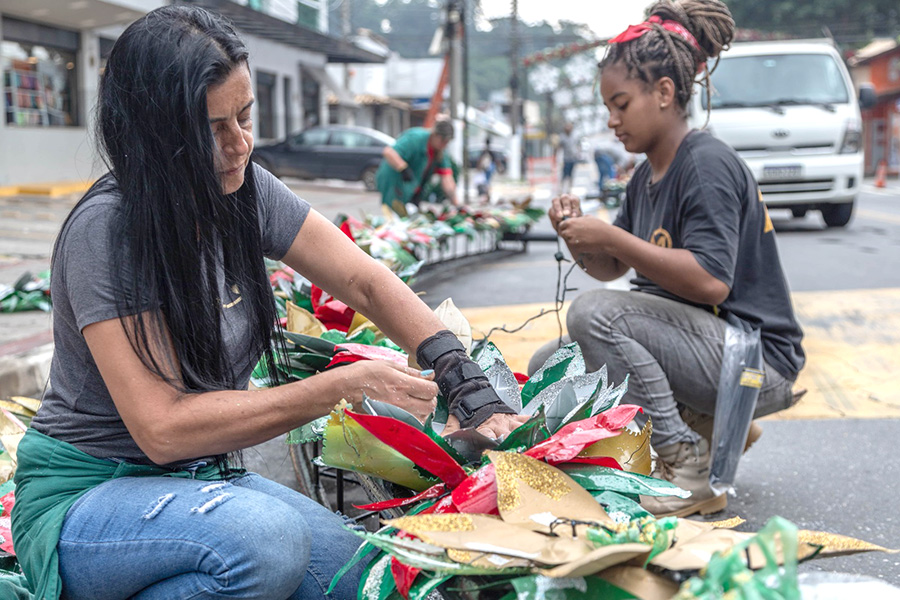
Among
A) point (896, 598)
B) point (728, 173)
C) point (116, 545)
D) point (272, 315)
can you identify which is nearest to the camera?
point (896, 598)

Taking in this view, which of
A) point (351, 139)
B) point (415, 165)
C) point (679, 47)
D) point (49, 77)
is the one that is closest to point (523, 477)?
Result: point (679, 47)

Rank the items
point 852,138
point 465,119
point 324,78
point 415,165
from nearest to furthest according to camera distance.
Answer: point 415,165, point 852,138, point 465,119, point 324,78

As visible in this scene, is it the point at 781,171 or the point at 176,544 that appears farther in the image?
the point at 781,171

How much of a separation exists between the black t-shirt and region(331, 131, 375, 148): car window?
59.7ft

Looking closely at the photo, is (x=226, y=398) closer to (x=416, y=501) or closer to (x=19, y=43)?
(x=416, y=501)

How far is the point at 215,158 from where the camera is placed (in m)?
1.62

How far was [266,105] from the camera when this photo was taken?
75.8 feet

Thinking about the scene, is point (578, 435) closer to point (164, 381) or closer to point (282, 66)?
point (164, 381)

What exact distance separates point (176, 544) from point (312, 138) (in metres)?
19.9

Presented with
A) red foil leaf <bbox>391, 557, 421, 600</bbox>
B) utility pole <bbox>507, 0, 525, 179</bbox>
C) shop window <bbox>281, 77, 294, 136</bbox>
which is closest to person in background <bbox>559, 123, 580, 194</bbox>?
shop window <bbox>281, 77, 294, 136</bbox>

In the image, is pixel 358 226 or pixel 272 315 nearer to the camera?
pixel 272 315

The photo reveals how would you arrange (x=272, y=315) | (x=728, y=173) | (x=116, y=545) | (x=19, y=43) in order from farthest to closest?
1. (x=19, y=43)
2. (x=728, y=173)
3. (x=272, y=315)
4. (x=116, y=545)

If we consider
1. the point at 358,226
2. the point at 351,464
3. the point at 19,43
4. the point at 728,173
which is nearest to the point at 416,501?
the point at 351,464

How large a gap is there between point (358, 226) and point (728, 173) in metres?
3.58
